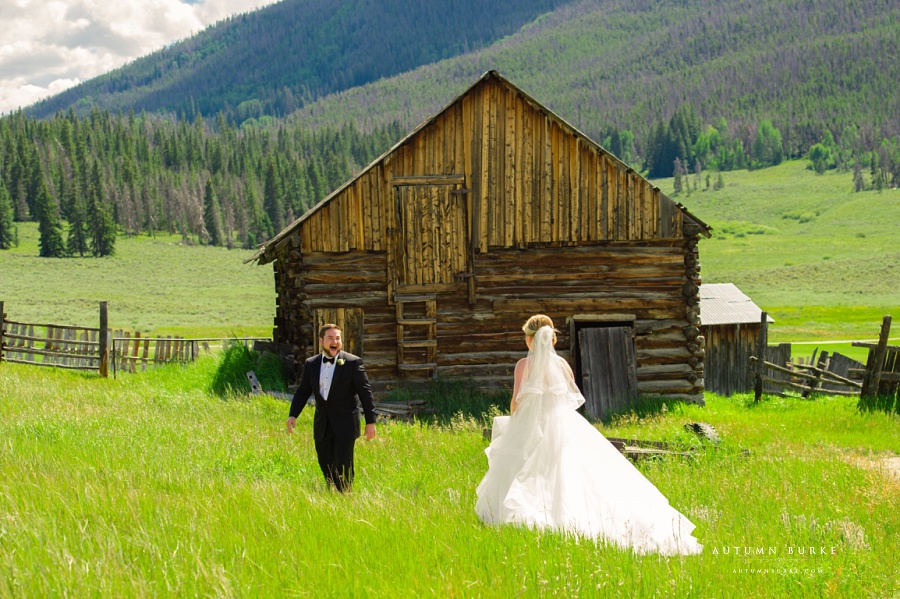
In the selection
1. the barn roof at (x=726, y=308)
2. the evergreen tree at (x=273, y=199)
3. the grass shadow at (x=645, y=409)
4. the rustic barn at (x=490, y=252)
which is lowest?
the grass shadow at (x=645, y=409)

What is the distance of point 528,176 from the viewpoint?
57.7 ft

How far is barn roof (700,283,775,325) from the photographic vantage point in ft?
87.5

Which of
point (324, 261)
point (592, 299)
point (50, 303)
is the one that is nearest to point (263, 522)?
point (324, 261)

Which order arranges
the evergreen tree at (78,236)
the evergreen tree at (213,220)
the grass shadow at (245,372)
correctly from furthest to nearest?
the evergreen tree at (213,220) < the evergreen tree at (78,236) < the grass shadow at (245,372)

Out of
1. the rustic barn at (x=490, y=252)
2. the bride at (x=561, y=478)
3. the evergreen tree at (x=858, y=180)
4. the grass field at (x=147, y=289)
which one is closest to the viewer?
the bride at (x=561, y=478)

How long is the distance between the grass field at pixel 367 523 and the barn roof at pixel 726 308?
1490cm

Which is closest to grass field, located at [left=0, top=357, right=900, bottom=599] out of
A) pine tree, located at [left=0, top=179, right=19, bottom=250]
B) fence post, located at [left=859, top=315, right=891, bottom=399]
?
fence post, located at [left=859, top=315, right=891, bottom=399]

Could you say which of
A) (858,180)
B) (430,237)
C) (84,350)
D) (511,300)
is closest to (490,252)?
(511,300)

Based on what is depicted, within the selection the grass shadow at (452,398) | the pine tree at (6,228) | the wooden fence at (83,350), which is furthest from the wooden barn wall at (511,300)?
the pine tree at (6,228)

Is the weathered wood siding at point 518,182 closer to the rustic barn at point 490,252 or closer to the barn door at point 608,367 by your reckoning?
the rustic barn at point 490,252

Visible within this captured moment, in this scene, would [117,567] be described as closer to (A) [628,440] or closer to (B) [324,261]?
(A) [628,440]

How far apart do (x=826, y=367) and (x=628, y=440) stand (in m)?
14.6

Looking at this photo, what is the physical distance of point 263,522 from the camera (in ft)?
18.6

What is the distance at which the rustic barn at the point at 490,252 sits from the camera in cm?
1725
